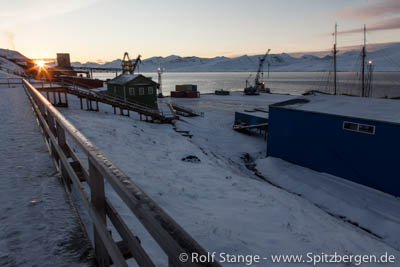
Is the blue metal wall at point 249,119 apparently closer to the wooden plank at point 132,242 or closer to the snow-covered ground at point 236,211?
the snow-covered ground at point 236,211

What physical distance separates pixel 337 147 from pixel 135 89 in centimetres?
3134

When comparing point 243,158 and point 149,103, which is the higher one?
point 149,103

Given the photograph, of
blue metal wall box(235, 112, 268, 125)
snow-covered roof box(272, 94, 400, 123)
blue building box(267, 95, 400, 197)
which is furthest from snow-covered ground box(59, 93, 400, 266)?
blue metal wall box(235, 112, 268, 125)

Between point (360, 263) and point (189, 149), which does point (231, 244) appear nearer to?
point (360, 263)

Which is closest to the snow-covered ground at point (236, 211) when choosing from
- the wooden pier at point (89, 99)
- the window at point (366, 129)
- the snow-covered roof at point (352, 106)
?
the window at point (366, 129)

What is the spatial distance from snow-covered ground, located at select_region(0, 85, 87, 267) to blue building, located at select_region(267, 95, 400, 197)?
18.4 metres

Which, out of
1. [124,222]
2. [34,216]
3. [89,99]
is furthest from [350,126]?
[89,99]

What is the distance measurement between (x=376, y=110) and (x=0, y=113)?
77.9 ft

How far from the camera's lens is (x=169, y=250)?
1333 millimetres

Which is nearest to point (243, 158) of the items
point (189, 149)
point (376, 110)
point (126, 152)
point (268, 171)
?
point (268, 171)

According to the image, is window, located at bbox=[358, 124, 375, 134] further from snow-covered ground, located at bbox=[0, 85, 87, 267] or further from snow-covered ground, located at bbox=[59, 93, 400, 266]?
snow-covered ground, located at bbox=[0, 85, 87, 267]

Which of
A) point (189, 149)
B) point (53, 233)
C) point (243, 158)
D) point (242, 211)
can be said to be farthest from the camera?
point (243, 158)

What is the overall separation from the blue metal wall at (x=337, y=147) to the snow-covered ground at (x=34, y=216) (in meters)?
18.4

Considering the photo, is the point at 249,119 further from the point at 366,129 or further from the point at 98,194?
the point at 98,194
